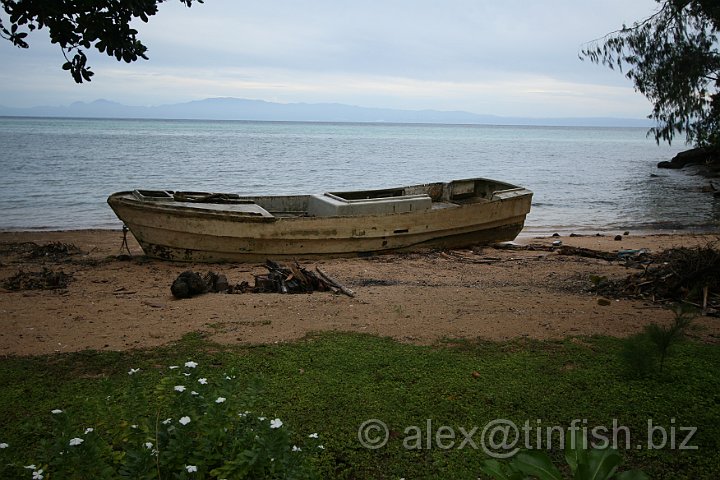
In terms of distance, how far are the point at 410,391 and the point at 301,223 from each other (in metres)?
6.61

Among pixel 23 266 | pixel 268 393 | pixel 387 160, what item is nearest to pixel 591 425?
pixel 268 393

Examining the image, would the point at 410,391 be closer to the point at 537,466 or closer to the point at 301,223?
the point at 537,466

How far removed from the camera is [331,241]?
11219 millimetres

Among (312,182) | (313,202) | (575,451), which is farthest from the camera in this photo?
(312,182)

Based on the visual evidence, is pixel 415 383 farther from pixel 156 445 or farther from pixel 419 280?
pixel 419 280

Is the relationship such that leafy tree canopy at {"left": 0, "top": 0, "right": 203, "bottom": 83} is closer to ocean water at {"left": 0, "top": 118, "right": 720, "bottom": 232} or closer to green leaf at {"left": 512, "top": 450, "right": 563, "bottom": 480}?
green leaf at {"left": 512, "top": 450, "right": 563, "bottom": 480}

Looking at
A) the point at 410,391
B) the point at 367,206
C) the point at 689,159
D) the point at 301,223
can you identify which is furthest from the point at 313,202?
the point at 689,159

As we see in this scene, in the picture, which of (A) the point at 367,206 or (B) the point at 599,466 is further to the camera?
(A) the point at 367,206

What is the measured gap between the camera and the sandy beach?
6148mm

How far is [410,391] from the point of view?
15.1 feet

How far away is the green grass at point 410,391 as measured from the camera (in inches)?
146

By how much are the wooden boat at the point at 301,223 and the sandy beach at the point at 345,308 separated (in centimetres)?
42

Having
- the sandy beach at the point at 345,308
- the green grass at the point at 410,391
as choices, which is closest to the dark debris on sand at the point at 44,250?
the sandy beach at the point at 345,308

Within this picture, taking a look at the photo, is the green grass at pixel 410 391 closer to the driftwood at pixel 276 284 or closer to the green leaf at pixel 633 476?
the green leaf at pixel 633 476
